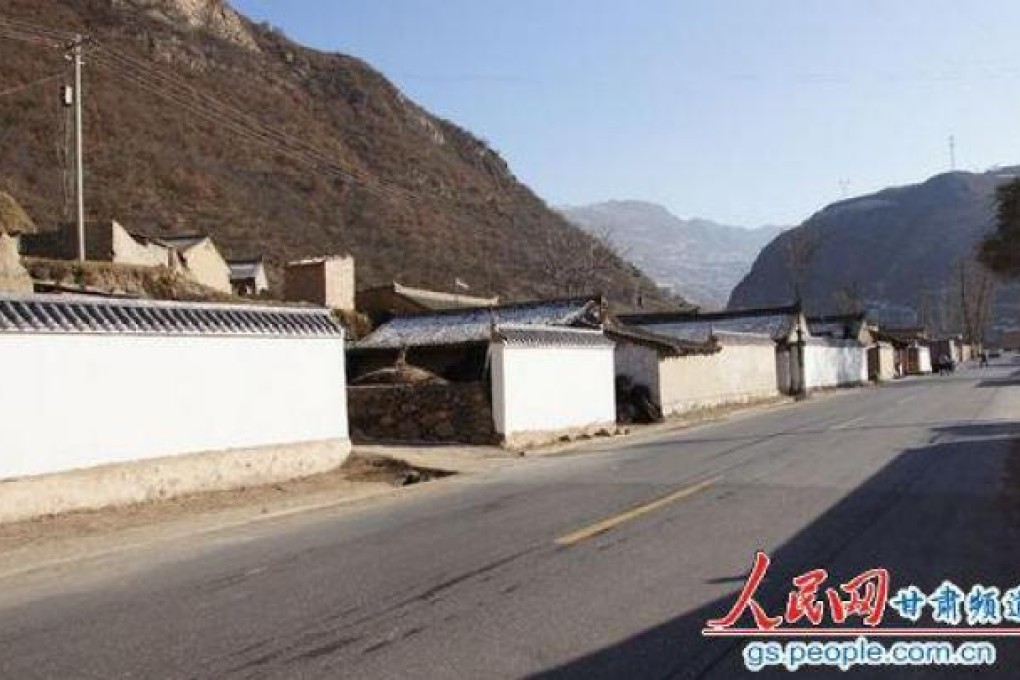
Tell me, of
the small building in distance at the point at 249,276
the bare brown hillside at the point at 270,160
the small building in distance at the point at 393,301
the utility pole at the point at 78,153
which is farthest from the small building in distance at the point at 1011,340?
the utility pole at the point at 78,153

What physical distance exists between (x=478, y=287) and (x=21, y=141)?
32187mm

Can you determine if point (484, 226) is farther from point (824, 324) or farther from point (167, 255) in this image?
point (167, 255)

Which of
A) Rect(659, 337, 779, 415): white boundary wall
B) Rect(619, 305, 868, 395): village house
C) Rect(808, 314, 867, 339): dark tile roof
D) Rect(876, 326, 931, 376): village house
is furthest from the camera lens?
Rect(876, 326, 931, 376): village house

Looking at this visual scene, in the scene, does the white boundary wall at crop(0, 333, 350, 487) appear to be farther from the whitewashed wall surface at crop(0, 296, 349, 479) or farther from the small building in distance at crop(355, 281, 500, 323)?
the small building in distance at crop(355, 281, 500, 323)

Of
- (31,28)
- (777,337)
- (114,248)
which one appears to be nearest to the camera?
(114,248)

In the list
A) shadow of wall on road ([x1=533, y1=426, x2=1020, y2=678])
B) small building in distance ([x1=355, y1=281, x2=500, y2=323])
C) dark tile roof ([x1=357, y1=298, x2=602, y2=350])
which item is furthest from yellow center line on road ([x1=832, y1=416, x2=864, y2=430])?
small building in distance ([x1=355, y1=281, x2=500, y2=323])

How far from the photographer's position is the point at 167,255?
42.4m

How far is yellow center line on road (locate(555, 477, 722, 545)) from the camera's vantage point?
35.4 feet

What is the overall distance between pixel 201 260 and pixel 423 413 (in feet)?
72.5

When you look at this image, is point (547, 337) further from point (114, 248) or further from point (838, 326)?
point (838, 326)

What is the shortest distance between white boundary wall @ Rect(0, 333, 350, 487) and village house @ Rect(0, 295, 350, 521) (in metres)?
0.02

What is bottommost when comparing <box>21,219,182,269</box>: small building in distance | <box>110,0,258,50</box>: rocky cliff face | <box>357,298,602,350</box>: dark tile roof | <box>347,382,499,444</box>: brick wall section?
<box>347,382,499,444</box>: brick wall section

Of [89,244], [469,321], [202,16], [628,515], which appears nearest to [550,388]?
A: [469,321]

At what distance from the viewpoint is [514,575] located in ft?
29.5
